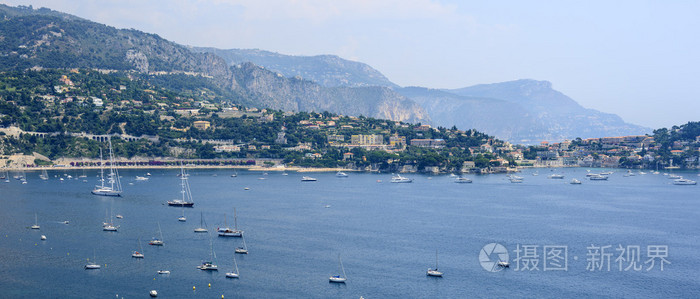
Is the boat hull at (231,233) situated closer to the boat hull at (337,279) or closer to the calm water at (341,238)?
the calm water at (341,238)

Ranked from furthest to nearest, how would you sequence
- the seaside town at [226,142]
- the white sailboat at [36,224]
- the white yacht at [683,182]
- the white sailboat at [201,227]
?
the seaside town at [226,142], the white yacht at [683,182], the white sailboat at [36,224], the white sailboat at [201,227]

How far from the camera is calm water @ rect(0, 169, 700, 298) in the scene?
1871 inches

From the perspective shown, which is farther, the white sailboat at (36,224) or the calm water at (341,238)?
the white sailboat at (36,224)

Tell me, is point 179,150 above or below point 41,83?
below

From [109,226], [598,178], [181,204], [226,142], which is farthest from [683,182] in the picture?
[226,142]

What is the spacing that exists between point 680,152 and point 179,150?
12554 cm

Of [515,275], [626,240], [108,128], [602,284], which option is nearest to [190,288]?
[515,275]

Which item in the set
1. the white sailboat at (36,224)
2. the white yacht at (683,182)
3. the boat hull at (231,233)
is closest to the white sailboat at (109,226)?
the white sailboat at (36,224)

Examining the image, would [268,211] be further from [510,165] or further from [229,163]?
[510,165]

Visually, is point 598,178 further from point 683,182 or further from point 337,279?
point 337,279

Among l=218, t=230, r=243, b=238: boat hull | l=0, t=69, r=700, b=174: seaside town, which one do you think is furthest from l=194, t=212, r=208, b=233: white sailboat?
l=0, t=69, r=700, b=174: seaside town

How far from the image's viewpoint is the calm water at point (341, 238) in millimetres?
47531

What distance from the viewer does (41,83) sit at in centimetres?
17625

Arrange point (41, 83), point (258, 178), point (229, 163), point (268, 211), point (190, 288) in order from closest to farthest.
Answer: point (190, 288) → point (268, 211) → point (258, 178) → point (229, 163) → point (41, 83)
